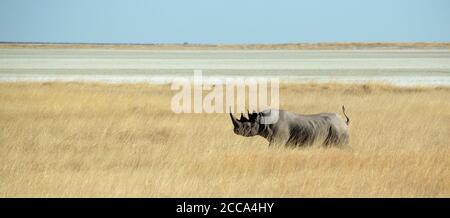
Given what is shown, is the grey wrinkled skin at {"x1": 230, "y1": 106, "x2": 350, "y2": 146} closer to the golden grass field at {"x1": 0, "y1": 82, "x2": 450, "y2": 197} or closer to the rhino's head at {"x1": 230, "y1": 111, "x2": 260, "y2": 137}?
the rhino's head at {"x1": 230, "y1": 111, "x2": 260, "y2": 137}

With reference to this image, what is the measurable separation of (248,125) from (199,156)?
91cm

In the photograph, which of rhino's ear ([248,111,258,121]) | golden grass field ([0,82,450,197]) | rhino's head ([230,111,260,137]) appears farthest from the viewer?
rhino's ear ([248,111,258,121])

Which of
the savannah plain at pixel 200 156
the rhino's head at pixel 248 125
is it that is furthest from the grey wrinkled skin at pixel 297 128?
the savannah plain at pixel 200 156

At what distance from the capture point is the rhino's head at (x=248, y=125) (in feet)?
42.6

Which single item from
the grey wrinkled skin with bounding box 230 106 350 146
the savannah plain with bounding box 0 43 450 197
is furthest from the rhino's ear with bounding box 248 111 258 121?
the savannah plain with bounding box 0 43 450 197

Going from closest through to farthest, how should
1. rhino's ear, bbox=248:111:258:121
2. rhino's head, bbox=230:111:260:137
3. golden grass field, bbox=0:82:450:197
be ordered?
golden grass field, bbox=0:82:450:197, rhino's head, bbox=230:111:260:137, rhino's ear, bbox=248:111:258:121

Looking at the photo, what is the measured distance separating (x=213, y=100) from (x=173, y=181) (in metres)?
13.4

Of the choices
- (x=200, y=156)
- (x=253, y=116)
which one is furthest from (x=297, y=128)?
(x=200, y=156)

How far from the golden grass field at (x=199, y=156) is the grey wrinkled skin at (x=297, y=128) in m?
0.25

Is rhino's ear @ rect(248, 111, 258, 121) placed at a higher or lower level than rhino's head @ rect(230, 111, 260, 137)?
higher

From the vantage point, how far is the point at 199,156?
13.2m

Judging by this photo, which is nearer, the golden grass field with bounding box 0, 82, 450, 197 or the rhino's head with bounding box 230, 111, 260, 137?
the golden grass field with bounding box 0, 82, 450, 197

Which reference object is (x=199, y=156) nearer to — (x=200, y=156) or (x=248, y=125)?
(x=200, y=156)

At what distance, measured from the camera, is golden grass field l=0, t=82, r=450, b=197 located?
1080 cm
